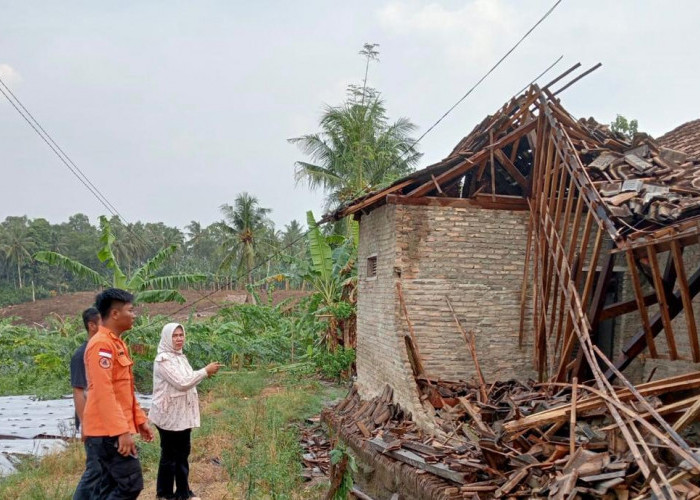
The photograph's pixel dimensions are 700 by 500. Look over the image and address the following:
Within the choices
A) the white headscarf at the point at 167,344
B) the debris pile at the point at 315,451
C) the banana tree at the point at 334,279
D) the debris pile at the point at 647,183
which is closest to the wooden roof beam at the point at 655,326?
the debris pile at the point at 647,183

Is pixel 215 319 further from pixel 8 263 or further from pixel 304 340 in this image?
pixel 8 263

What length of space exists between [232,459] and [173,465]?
188 centimetres

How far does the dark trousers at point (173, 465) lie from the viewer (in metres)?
5.55

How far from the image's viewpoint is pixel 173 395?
5.45 metres

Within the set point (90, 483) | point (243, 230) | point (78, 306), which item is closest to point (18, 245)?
point (78, 306)

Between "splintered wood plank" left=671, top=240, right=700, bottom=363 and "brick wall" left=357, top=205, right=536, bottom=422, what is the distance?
9.06 feet

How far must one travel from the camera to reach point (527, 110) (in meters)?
8.64

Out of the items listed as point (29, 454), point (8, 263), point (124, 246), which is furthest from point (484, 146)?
point (8, 263)

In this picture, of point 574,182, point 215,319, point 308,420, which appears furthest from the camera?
point 215,319

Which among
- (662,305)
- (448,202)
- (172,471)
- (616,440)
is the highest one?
(448,202)

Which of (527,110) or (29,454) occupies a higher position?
(527,110)

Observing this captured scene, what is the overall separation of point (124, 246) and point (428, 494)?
55.2 m

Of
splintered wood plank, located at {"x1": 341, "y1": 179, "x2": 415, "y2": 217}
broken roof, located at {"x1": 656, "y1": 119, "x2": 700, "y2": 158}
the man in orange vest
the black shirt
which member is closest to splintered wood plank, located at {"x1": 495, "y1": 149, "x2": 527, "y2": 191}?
splintered wood plank, located at {"x1": 341, "y1": 179, "x2": 415, "y2": 217}

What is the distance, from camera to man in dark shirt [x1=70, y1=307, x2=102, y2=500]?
4344 mm
